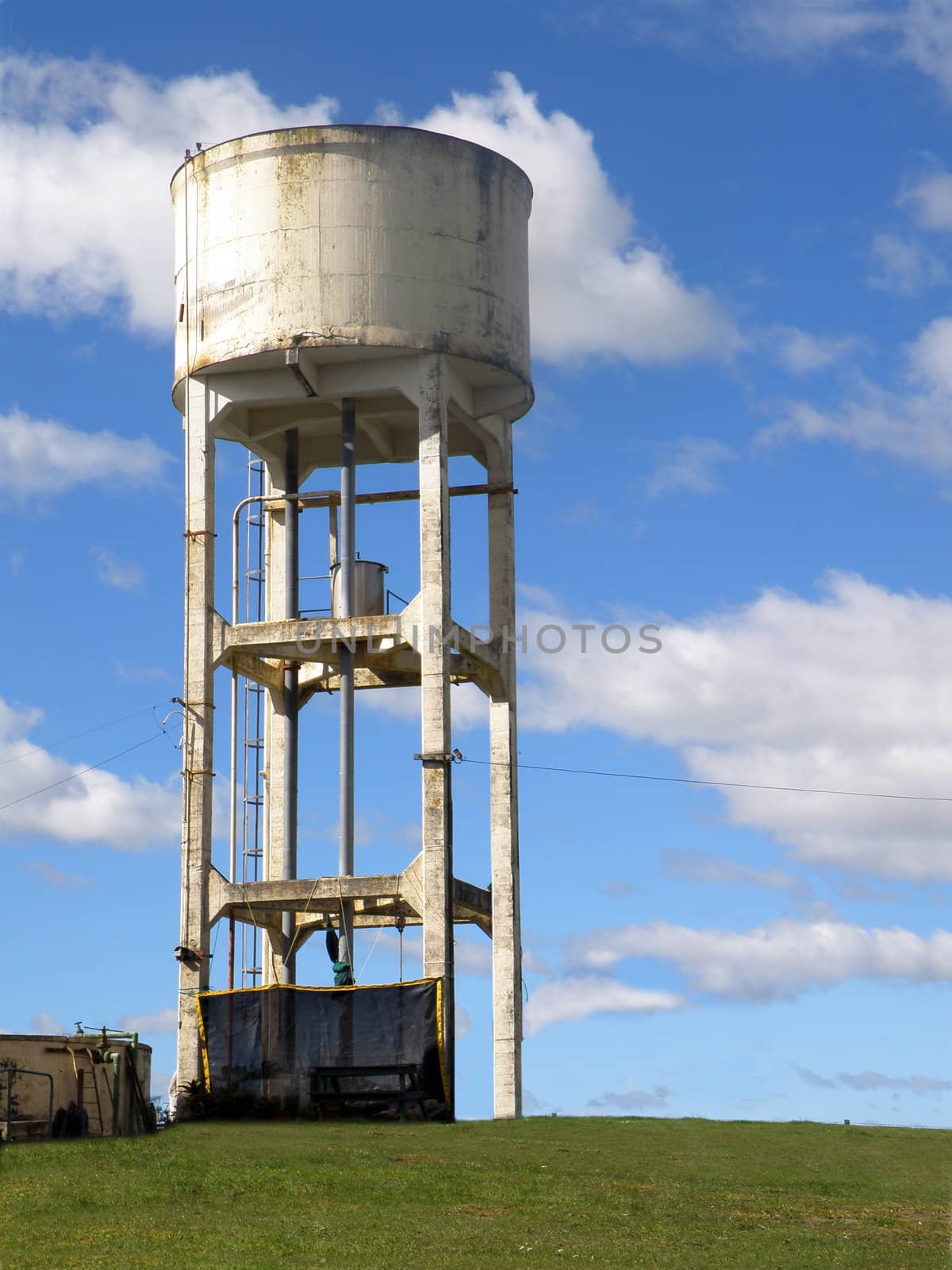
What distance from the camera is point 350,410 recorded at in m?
36.0

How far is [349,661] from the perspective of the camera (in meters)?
35.4

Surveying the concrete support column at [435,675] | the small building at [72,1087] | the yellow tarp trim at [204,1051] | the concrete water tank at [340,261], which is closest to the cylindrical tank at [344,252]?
the concrete water tank at [340,261]

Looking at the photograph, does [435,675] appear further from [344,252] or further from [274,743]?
[344,252]

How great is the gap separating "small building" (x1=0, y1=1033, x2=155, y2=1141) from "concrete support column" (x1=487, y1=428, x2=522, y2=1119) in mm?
7208

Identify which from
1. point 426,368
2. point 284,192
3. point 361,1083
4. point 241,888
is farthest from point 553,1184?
point 284,192

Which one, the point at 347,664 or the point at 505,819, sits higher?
the point at 347,664

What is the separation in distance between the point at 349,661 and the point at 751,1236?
1763 cm

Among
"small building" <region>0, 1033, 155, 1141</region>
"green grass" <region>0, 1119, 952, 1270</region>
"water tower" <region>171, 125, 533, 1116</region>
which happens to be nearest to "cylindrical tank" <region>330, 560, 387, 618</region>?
"water tower" <region>171, 125, 533, 1116</region>

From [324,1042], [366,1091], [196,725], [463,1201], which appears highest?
[196,725]

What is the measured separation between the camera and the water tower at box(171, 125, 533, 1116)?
3475 cm

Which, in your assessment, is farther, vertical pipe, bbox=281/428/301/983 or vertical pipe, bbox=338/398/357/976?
vertical pipe, bbox=281/428/301/983

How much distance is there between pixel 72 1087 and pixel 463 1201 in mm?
10753

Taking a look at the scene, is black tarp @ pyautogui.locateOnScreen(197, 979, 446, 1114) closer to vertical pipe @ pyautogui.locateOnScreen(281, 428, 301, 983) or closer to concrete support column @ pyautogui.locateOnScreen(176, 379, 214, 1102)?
concrete support column @ pyautogui.locateOnScreen(176, 379, 214, 1102)

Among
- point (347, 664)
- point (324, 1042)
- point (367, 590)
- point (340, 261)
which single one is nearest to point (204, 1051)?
point (324, 1042)
